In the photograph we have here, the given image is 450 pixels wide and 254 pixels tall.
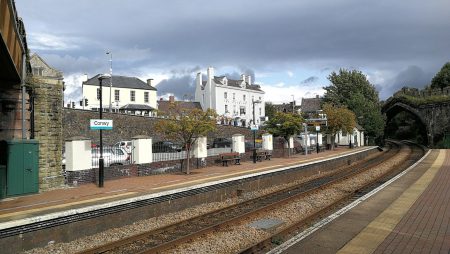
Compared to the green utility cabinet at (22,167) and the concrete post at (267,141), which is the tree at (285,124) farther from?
the green utility cabinet at (22,167)

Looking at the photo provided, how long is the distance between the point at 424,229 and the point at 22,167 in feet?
39.0

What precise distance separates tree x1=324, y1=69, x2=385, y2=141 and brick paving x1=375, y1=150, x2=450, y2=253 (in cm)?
5299

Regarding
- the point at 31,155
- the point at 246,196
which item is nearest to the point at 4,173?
the point at 31,155

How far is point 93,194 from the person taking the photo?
13.2m

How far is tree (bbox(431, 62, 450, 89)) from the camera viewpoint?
80500mm

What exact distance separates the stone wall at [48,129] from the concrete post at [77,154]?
68 centimetres

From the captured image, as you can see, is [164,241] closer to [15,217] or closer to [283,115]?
[15,217]

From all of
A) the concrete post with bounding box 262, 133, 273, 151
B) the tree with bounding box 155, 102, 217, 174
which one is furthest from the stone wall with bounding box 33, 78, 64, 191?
the concrete post with bounding box 262, 133, 273, 151

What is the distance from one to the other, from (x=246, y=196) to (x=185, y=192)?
12.8ft

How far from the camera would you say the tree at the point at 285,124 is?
3105cm

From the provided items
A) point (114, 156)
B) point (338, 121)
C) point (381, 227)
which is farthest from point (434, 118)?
point (381, 227)

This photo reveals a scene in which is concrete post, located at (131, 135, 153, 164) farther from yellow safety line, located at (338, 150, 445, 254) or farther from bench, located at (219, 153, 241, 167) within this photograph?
yellow safety line, located at (338, 150, 445, 254)

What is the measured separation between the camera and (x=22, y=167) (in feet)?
43.1

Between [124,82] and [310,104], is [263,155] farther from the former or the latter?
[310,104]
